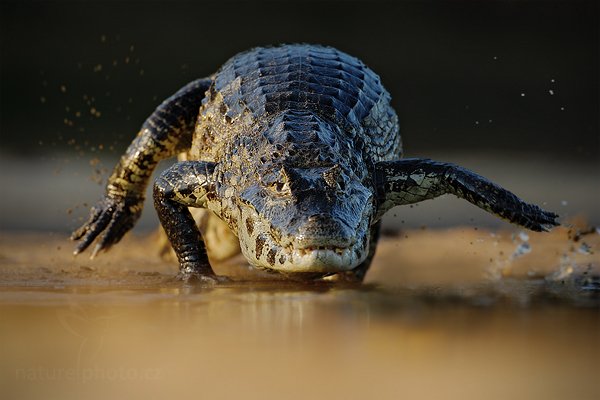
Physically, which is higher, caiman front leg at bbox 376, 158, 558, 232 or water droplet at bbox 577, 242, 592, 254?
caiman front leg at bbox 376, 158, 558, 232

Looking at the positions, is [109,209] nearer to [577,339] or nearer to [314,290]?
[314,290]

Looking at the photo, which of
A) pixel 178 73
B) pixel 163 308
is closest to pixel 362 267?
pixel 163 308

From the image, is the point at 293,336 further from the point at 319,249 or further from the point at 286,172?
the point at 286,172

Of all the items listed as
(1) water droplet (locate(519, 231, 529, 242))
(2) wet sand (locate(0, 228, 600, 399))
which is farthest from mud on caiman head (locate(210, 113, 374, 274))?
(1) water droplet (locate(519, 231, 529, 242))

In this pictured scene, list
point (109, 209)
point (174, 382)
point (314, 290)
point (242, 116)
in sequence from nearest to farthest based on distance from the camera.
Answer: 1. point (174, 382)
2. point (314, 290)
3. point (242, 116)
4. point (109, 209)

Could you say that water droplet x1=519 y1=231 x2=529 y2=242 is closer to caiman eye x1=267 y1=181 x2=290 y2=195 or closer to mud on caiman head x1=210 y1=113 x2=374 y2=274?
mud on caiman head x1=210 y1=113 x2=374 y2=274

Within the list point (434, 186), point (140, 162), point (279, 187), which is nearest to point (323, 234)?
point (279, 187)
